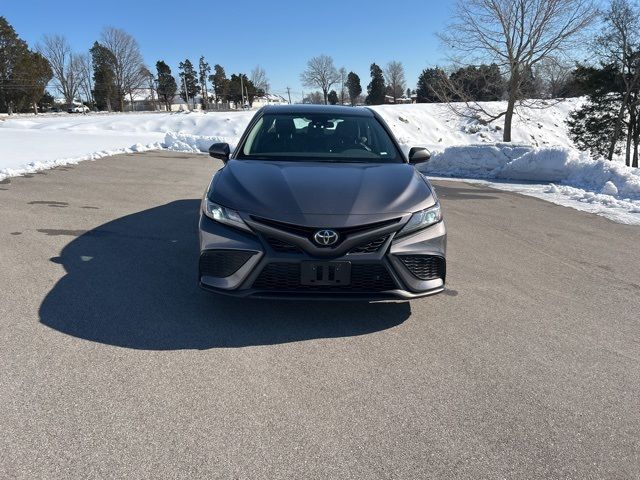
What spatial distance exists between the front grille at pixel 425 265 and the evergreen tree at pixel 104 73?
7825 cm

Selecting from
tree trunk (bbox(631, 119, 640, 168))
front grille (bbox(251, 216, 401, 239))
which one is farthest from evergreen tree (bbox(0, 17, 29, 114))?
front grille (bbox(251, 216, 401, 239))

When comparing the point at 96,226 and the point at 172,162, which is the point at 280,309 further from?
the point at 172,162

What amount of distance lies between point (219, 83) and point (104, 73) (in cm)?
2463

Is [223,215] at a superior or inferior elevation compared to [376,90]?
inferior

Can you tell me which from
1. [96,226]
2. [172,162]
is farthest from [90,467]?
[172,162]

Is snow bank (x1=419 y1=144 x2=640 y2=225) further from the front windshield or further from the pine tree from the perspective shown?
the pine tree

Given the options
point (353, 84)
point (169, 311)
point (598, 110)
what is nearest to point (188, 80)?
point (353, 84)

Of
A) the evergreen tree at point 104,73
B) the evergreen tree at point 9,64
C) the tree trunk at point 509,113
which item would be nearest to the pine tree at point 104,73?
the evergreen tree at point 104,73

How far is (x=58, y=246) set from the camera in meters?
4.75

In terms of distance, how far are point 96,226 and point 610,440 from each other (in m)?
5.46

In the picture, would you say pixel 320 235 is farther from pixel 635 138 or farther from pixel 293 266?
pixel 635 138

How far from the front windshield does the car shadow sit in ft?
4.36

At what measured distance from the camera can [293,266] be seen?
2889mm

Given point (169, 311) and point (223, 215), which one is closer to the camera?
point (223, 215)
